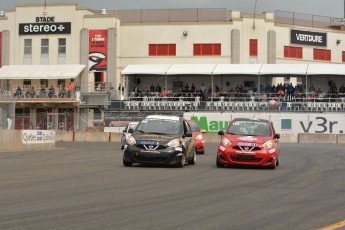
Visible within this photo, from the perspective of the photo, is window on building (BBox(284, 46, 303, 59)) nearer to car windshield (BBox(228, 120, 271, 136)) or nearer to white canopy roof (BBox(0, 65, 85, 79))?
white canopy roof (BBox(0, 65, 85, 79))

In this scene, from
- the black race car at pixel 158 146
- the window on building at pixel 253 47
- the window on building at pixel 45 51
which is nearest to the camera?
the black race car at pixel 158 146

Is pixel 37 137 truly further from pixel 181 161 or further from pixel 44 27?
pixel 44 27

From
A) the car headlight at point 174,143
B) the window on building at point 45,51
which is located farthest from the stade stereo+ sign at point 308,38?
the car headlight at point 174,143

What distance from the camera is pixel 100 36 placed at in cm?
6912

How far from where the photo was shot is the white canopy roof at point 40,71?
218 ft

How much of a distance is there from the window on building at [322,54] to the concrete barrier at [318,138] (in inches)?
935

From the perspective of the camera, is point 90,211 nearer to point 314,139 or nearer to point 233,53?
point 314,139

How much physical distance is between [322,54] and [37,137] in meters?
44.1

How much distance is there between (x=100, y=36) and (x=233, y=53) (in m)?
13.1

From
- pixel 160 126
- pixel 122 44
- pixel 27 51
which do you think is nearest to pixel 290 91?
pixel 122 44

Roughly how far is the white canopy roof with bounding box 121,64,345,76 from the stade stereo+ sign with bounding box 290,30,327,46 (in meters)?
11.4

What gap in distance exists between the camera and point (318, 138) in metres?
50.1

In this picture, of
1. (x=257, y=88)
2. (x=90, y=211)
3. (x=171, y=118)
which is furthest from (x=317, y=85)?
(x=90, y=211)

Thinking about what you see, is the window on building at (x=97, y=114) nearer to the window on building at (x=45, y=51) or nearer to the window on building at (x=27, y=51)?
the window on building at (x=45, y=51)
